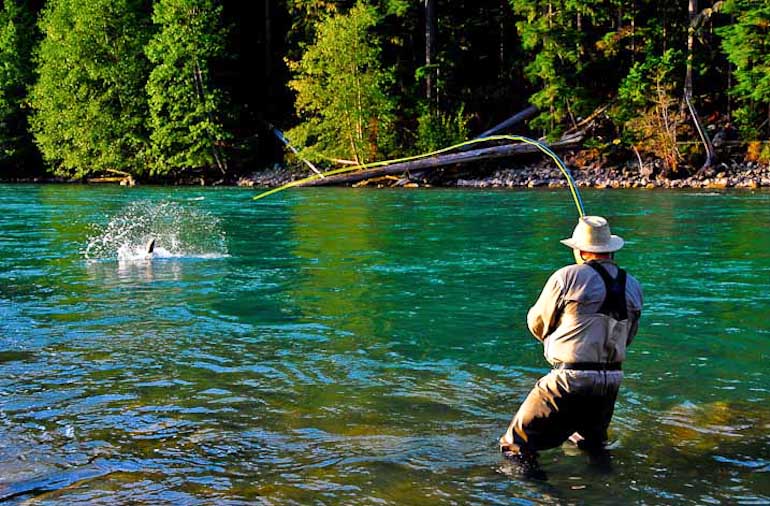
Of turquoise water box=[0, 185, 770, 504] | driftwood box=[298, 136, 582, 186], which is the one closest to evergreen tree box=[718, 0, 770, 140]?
driftwood box=[298, 136, 582, 186]

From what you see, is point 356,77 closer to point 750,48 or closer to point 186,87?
point 186,87

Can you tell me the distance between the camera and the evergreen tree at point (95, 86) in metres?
42.3

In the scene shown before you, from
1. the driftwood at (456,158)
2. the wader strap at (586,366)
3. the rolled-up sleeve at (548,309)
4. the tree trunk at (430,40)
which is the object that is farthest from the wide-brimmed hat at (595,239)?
the tree trunk at (430,40)

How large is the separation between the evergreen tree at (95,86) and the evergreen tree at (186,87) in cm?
201

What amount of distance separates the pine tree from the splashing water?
13386 mm

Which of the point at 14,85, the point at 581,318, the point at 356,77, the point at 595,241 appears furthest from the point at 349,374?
the point at 14,85

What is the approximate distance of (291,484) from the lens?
4.96m

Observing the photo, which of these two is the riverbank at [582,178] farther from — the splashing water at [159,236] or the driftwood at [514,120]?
the splashing water at [159,236]

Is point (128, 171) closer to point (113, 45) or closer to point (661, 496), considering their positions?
point (113, 45)

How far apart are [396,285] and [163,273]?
3763 mm

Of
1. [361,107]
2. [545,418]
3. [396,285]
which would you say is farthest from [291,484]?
[361,107]

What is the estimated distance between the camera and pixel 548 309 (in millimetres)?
4859

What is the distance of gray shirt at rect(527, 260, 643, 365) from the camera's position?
4.77m

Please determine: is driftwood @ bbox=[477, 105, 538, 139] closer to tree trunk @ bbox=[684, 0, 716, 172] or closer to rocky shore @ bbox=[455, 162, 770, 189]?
rocky shore @ bbox=[455, 162, 770, 189]
